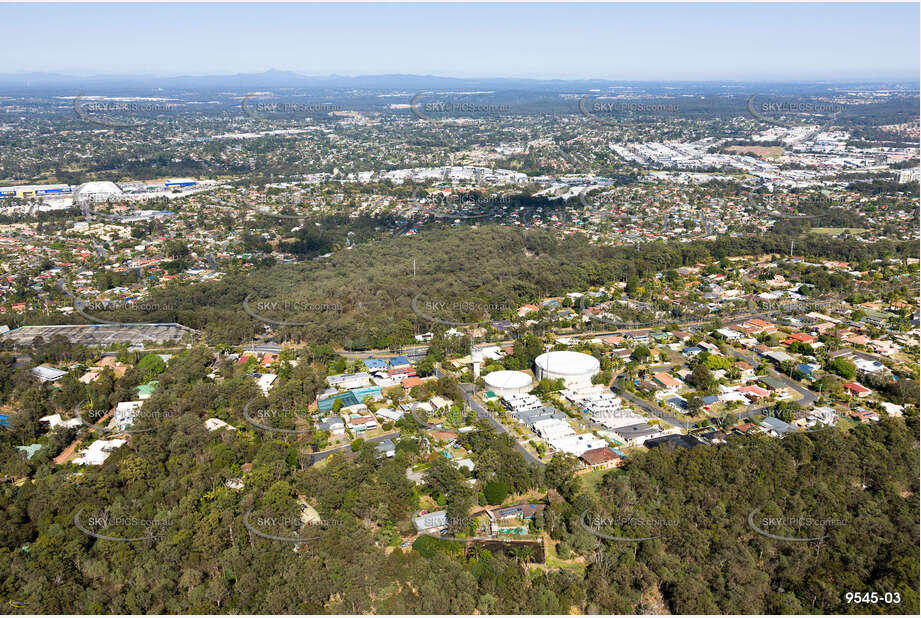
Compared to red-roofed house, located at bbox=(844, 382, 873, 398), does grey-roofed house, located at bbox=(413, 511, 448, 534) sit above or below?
above

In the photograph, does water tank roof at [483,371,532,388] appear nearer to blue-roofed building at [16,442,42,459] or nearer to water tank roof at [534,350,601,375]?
water tank roof at [534,350,601,375]

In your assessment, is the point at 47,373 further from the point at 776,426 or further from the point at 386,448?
the point at 776,426

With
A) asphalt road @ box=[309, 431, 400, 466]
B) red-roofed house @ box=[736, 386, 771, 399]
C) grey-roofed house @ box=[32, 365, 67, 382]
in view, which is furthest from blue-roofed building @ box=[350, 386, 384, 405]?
red-roofed house @ box=[736, 386, 771, 399]

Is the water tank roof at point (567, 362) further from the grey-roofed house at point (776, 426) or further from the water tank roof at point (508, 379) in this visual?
the grey-roofed house at point (776, 426)

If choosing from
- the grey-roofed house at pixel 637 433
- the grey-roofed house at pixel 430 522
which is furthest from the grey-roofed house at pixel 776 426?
the grey-roofed house at pixel 430 522

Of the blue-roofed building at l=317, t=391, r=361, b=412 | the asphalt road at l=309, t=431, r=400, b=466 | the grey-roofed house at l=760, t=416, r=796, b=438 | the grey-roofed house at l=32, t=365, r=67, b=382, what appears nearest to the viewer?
the asphalt road at l=309, t=431, r=400, b=466

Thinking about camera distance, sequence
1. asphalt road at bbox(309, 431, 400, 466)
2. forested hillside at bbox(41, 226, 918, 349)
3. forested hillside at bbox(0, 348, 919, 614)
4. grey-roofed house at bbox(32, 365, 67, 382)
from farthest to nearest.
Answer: forested hillside at bbox(41, 226, 918, 349) → grey-roofed house at bbox(32, 365, 67, 382) → asphalt road at bbox(309, 431, 400, 466) → forested hillside at bbox(0, 348, 919, 614)

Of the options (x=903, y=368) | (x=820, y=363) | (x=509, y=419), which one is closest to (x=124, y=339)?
(x=509, y=419)

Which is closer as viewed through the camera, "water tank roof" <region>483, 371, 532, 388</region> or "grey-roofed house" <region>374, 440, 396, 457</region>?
"grey-roofed house" <region>374, 440, 396, 457</region>
